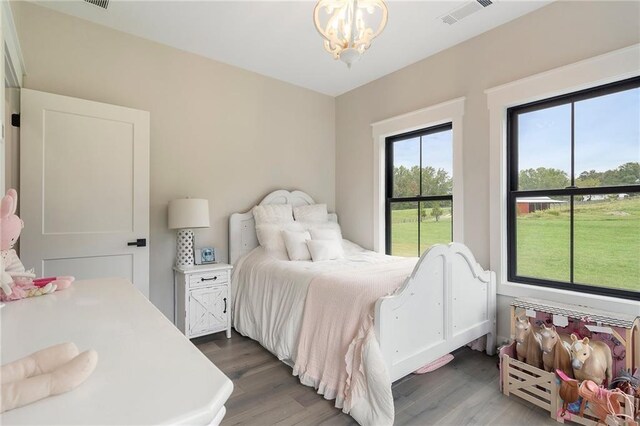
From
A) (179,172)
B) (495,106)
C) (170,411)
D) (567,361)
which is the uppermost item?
(495,106)

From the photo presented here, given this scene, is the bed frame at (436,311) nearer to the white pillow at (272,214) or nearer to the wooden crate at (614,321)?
the wooden crate at (614,321)

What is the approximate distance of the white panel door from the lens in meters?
2.24

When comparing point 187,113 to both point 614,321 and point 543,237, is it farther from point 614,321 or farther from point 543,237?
point 614,321

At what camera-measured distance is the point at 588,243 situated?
91.1 inches

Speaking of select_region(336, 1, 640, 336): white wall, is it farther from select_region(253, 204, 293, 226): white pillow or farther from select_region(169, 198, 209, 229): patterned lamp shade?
select_region(169, 198, 209, 229): patterned lamp shade

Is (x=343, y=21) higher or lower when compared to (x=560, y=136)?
higher

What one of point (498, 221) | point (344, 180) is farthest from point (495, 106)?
point (344, 180)

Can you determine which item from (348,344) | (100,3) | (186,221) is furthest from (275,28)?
(348,344)

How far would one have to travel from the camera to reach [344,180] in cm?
411

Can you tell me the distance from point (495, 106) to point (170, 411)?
3017 mm

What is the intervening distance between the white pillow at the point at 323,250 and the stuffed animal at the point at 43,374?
2392 millimetres

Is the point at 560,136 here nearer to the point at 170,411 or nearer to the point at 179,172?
the point at 170,411

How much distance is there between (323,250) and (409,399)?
141 centimetres

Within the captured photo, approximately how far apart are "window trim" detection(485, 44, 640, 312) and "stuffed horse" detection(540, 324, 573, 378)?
409 mm
